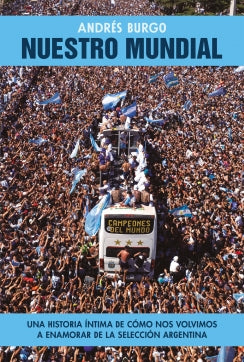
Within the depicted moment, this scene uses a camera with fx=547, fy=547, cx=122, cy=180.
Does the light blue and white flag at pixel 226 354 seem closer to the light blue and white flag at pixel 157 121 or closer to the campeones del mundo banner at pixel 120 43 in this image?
the campeones del mundo banner at pixel 120 43

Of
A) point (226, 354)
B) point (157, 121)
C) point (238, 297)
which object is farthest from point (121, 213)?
point (157, 121)

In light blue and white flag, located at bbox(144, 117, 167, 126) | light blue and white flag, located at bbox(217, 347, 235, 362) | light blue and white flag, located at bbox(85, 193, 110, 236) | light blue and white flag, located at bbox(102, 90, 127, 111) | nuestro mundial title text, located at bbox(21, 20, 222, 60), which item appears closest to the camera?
light blue and white flag, located at bbox(217, 347, 235, 362)

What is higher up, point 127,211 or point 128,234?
point 127,211

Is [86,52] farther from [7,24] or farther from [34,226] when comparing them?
[34,226]

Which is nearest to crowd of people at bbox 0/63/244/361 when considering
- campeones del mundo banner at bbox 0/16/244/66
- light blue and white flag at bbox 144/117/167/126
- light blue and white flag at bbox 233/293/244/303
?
light blue and white flag at bbox 233/293/244/303

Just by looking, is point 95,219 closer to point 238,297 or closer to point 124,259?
point 124,259

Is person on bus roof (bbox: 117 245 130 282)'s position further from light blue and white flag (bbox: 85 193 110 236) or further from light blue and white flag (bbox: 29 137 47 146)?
light blue and white flag (bbox: 29 137 47 146)
